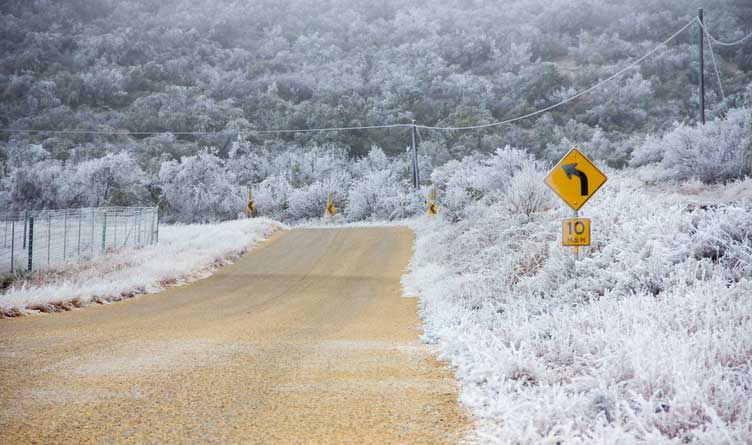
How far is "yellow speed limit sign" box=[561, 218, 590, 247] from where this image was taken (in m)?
7.95

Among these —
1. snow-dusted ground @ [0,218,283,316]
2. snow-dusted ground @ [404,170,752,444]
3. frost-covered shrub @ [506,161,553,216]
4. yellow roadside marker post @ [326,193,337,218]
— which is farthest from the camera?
yellow roadside marker post @ [326,193,337,218]

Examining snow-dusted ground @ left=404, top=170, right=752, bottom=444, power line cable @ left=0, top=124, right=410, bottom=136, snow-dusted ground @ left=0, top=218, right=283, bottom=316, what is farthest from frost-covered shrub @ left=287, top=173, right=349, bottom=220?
snow-dusted ground @ left=404, top=170, right=752, bottom=444

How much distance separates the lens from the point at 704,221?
793 centimetres

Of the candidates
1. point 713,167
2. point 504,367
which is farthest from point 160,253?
point 713,167

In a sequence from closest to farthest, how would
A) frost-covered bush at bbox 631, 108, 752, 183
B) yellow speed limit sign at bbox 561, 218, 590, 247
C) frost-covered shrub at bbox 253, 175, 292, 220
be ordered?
yellow speed limit sign at bbox 561, 218, 590, 247, frost-covered bush at bbox 631, 108, 752, 183, frost-covered shrub at bbox 253, 175, 292, 220

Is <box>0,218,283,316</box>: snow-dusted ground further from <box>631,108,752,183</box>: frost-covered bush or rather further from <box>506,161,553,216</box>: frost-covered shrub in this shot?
<box>631,108,752,183</box>: frost-covered bush

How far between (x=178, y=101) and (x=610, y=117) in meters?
45.0

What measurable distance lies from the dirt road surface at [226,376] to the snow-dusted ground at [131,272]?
637 millimetres

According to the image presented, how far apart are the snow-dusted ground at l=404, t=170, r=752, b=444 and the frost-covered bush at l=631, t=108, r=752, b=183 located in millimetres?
12307

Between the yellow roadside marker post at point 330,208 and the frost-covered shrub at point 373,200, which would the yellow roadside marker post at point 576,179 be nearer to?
the yellow roadside marker post at point 330,208

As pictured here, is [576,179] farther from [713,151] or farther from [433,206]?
[433,206]

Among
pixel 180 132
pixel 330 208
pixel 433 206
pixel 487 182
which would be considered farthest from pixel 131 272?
pixel 180 132

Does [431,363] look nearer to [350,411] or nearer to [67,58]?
[350,411]

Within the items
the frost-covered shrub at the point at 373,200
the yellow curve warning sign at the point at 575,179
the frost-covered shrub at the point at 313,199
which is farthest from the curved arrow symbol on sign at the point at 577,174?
the frost-covered shrub at the point at 313,199
